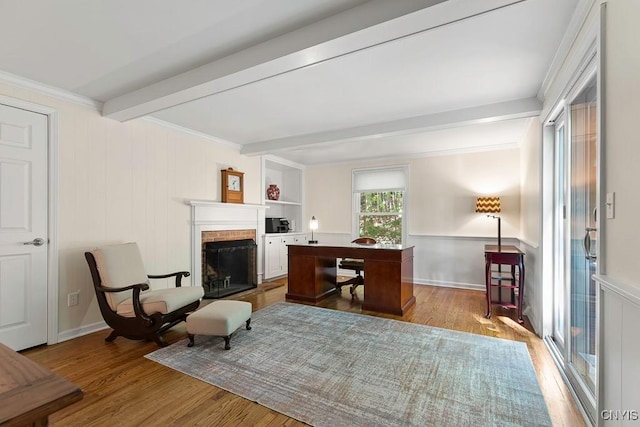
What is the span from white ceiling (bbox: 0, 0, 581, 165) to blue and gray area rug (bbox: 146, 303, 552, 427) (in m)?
2.32

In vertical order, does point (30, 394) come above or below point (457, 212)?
below

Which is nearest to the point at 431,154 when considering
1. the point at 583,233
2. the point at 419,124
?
the point at 419,124

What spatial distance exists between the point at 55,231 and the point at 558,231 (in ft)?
15.6

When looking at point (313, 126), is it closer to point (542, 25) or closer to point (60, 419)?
point (542, 25)

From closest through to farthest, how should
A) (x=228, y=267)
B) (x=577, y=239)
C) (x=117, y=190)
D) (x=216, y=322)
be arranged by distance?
(x=577, y=239), (x=216, y=322), (x=117, y=190), (x=228, y=267)

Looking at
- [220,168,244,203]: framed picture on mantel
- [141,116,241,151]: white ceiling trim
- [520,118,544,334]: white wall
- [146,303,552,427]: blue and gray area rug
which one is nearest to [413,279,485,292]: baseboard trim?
[520,118,544,334]: white wall

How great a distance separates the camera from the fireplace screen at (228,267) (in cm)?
443

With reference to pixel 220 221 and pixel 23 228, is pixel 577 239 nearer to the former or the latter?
pixel 220 221

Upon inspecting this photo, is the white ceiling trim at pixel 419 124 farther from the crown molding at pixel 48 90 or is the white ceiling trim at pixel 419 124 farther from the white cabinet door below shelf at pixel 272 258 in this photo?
the crown molding at pixel 48 90

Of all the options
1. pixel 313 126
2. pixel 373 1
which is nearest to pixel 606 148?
pixel 373 1

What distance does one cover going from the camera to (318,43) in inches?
73.3

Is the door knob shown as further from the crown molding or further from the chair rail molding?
the chair rail molding

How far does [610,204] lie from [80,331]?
4.44 meters

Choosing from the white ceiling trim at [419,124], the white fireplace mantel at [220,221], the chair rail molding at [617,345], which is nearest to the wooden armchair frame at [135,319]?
the white fireplace mantel at [220,221]
